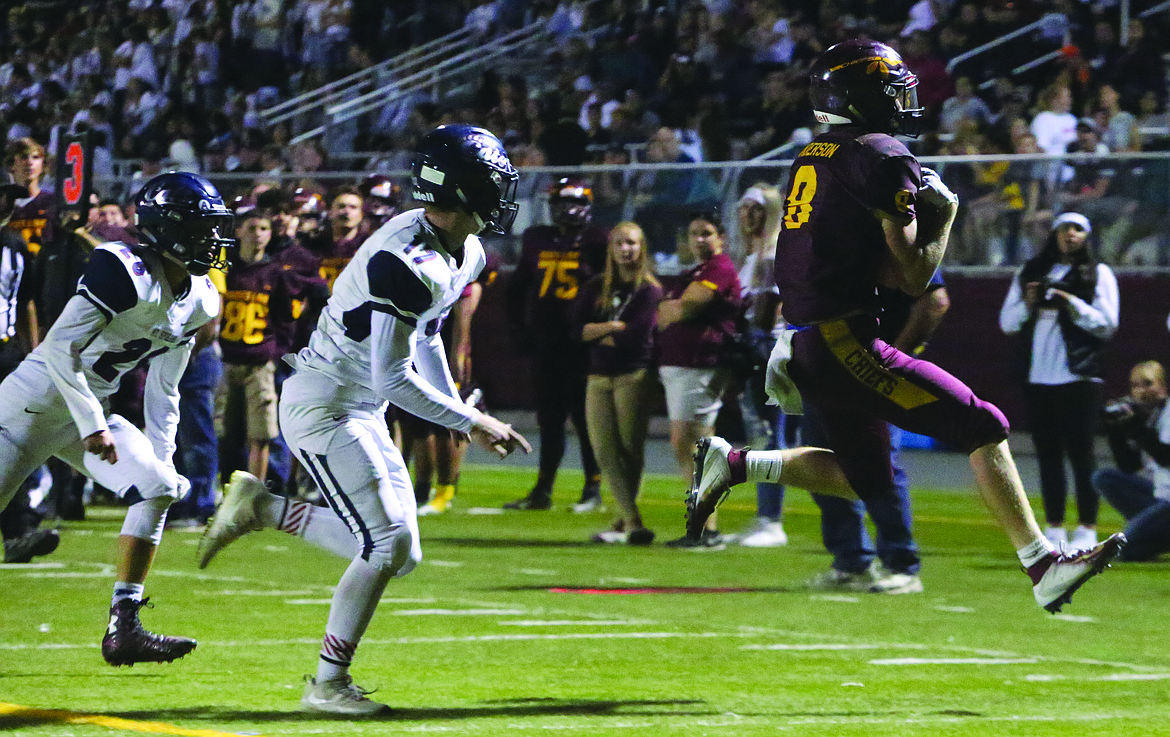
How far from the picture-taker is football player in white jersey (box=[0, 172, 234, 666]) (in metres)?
6.83

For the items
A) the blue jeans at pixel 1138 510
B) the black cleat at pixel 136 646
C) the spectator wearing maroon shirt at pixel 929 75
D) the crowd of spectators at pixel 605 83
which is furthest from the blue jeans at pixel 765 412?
the spectator wearing maroon shirt at pixel 929 75

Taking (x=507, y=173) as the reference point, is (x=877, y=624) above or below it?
below

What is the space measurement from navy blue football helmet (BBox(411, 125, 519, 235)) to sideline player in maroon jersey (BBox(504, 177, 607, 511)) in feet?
21.3

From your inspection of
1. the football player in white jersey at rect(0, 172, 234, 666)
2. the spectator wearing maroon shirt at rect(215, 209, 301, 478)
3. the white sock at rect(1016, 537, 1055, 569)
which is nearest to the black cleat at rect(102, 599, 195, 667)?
the football player in white jersey at rect(0, 172, 234, 666)

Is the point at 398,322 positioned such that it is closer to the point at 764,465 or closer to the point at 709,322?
the point at 764,465

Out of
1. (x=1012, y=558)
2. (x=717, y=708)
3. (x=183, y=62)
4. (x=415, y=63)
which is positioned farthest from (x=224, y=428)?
(x=183, y=62)

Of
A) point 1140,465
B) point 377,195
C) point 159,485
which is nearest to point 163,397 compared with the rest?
point 159,485

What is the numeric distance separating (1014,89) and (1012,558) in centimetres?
816

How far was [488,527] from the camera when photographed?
509 inches

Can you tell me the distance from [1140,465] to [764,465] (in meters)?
5.73

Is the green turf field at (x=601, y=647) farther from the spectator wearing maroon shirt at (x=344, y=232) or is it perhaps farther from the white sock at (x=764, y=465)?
the spectator wearing maroon shirt at (x=344, y=232)

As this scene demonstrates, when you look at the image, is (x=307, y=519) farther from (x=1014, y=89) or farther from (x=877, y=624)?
(x=1014, y=89)

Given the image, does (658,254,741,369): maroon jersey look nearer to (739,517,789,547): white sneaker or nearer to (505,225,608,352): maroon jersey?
(739,517,789,547): white sneaker

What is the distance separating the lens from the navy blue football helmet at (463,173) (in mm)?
6258
